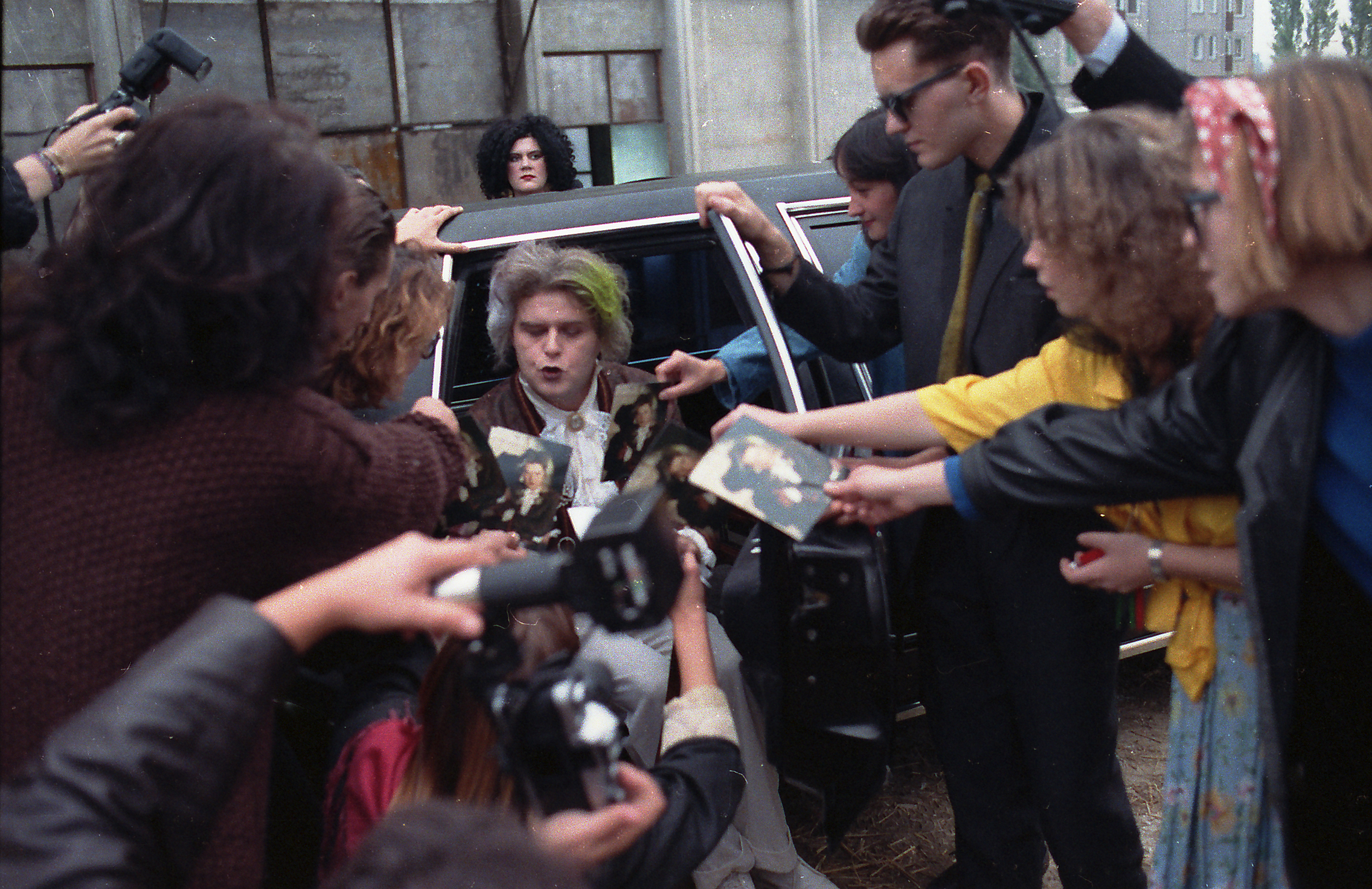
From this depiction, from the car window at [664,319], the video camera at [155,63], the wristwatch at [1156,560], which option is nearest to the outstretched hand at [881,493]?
the wristwatch at [1156,560]

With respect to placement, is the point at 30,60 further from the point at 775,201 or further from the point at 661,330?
the point at 775,201

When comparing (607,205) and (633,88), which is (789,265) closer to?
(607,205)

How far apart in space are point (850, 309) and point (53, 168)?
2.16 metres

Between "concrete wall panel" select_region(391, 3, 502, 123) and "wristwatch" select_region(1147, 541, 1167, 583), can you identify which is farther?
"concrete wall panel" select_region(391, 3, 502, 123)

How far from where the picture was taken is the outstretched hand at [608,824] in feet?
3.77

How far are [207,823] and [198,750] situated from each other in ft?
0.38

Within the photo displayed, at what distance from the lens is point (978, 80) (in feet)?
7.34

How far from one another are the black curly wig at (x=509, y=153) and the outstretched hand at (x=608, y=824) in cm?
439

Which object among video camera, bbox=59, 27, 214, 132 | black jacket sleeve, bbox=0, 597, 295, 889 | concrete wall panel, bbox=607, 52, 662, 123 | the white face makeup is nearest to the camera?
black jacket sleeve, bbox=0, 597, 295, 889

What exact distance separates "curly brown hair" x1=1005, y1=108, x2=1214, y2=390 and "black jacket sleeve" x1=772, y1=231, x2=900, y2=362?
0.72m

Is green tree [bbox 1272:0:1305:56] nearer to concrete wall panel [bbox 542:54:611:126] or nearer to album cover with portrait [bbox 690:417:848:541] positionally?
concrete wall panel [bbox 542:54:611:126]

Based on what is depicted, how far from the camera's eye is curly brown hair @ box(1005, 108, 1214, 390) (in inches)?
71.0

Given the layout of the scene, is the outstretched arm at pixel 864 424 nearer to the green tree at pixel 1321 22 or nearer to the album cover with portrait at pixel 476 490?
the album cover with portrait at pixel 476 490

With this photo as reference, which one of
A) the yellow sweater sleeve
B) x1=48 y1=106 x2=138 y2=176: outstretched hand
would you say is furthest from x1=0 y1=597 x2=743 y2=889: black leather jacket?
Answer: x1=48 y1=106 x2=138 y2=176: outstretched hand
